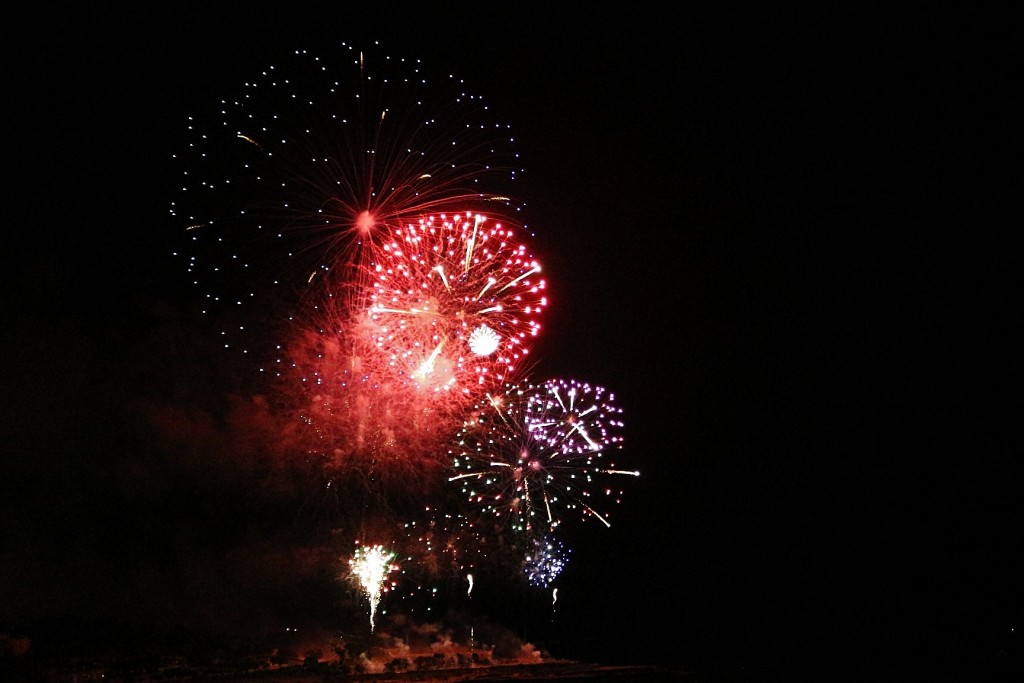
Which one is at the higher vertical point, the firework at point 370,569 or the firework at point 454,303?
the firework at point 454,303

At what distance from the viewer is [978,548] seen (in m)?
23.1

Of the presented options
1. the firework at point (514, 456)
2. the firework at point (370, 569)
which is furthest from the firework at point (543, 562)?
the firework at point (370, 569)

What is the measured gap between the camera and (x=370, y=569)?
2147 centimetres

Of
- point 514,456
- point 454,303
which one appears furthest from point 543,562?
point 454,303

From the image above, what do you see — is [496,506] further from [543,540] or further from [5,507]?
[5,507]

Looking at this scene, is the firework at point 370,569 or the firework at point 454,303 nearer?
the firework at point 454,303

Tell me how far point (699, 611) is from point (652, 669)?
30.9 ft

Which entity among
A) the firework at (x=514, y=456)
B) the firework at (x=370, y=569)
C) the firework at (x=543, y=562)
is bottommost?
the firework at (x=370, y=569)

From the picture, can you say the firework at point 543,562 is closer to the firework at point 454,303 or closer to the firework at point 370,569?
the firework at point 370,569

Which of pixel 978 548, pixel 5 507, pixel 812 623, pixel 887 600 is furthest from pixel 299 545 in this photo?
pixel 978 548

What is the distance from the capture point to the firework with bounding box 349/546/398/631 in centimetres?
2119

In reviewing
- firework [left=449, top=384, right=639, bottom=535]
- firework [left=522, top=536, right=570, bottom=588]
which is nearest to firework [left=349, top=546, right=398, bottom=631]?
firework [left=449, top=384, right=639, bottom=535]

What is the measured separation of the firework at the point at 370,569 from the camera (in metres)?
21.2

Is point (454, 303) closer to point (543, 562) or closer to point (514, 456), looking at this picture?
point (514, 456)
